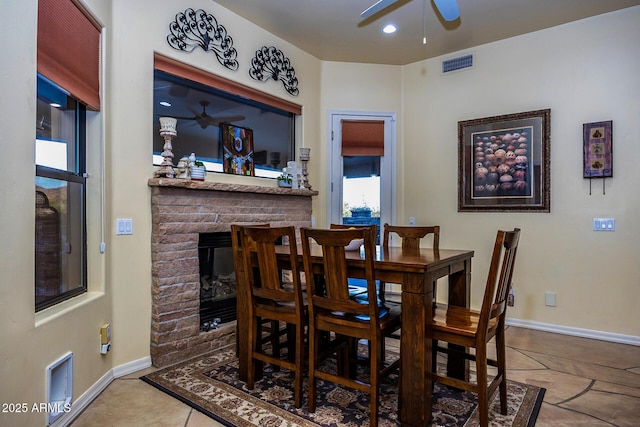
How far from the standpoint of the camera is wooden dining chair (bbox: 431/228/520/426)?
1.76 metres

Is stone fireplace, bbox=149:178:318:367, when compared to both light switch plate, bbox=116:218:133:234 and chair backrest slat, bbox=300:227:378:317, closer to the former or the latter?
light switch plate, bbox=116:218:133:234

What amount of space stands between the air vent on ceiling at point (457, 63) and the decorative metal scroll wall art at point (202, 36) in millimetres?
2390

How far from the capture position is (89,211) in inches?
93.3

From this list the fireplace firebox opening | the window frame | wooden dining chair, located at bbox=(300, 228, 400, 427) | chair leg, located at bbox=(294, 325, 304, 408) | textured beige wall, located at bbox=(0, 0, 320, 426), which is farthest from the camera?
the fireplace firebox opening

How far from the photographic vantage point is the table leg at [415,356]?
1.80 meters

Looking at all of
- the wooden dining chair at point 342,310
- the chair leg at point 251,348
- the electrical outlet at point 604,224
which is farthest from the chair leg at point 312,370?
the electrical outlet at point 604,224

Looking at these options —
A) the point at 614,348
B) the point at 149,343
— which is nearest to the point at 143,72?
the point at 149,343

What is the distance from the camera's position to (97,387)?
7.45 feet

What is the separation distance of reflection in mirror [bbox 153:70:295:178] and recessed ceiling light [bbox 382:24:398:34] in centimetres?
131

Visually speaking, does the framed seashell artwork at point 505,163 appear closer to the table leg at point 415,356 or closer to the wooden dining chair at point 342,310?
the wooden dining chair at point 342,310

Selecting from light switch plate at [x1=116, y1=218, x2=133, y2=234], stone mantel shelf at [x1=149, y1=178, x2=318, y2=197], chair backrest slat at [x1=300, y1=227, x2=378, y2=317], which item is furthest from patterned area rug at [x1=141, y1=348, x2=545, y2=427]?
stone mantel shelf at [x1=149, y1=178, x2=318, y2=197]

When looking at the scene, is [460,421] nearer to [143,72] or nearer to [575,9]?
[143,72]

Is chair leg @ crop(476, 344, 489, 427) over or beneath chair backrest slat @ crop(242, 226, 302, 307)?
beneath

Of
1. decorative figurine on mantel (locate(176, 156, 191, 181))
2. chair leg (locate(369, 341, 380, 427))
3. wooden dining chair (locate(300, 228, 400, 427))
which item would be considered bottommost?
chair leg (locate(369, 341, 380, 427))
